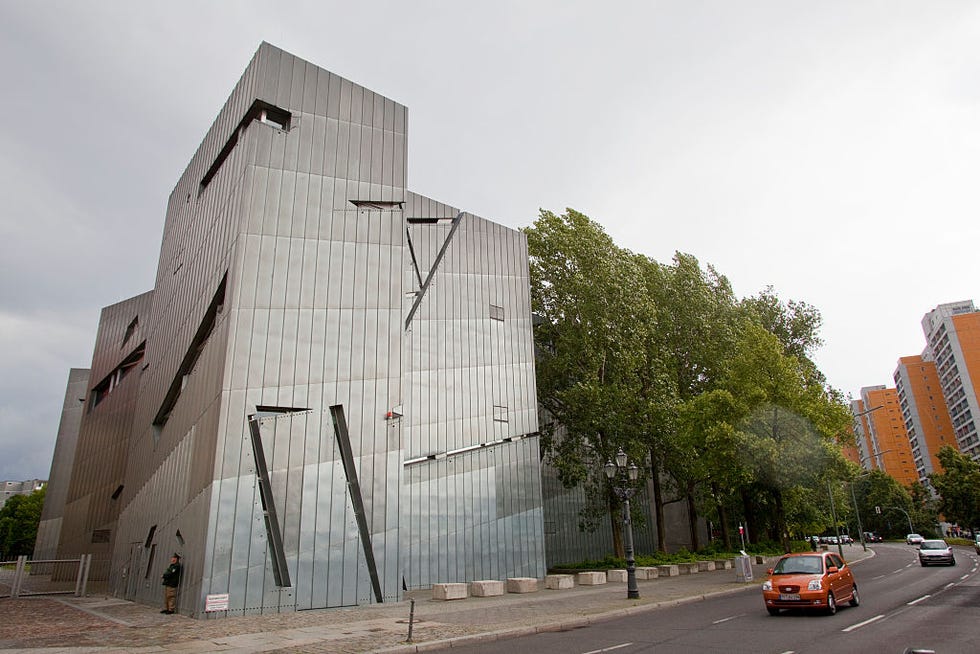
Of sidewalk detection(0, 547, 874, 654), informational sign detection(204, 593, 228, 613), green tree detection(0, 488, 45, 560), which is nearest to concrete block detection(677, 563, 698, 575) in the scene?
sidewalk detection(0, 547, 874, 654)

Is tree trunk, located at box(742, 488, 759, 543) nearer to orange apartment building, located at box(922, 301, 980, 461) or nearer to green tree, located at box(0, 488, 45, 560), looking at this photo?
green tree, located at box(0, 488, 45, 560)

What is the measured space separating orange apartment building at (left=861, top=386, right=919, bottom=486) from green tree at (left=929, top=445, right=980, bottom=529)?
8248 cm

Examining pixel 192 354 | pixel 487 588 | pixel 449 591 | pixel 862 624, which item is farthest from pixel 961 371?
pixel 192 354

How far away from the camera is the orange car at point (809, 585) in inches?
514

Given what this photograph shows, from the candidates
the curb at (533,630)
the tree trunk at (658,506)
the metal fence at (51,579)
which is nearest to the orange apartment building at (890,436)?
the tree trunk at (658,506)

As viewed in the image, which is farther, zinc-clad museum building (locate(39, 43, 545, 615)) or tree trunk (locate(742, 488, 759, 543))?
tree trunk (locate(742, 488, 759, 543))

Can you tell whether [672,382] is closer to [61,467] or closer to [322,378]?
[322,378]

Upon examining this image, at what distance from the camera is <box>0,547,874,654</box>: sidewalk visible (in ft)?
34.9

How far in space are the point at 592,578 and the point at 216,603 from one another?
13898mm

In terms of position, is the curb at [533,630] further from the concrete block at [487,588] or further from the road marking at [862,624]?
the concrete block at [487,588]

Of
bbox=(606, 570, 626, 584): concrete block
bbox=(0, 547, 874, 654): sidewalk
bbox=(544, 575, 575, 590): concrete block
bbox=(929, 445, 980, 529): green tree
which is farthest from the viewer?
bbox=(929, 445, 980, 529): green tree

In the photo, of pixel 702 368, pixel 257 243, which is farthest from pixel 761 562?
pixel 257 243

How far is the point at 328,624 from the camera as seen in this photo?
43.0ft

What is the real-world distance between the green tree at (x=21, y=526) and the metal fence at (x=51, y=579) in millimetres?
44507
